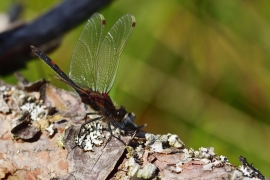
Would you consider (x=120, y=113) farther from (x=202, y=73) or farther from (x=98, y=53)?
(x=202, y=73)

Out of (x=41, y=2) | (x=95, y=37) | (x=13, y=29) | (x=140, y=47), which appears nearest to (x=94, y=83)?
(x=95, y=37)

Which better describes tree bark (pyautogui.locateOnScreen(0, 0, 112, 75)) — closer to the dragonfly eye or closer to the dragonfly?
the dragonfly

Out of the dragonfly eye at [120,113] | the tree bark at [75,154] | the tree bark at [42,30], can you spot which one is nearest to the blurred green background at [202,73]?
the tree bark at [42,30]


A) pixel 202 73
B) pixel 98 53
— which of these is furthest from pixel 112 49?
pixel 202 73

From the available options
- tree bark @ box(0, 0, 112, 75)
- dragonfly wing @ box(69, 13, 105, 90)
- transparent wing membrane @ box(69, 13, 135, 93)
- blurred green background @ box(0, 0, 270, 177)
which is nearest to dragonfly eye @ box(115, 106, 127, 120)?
transparent wing membrane @ box(69, 13, 135, 93)

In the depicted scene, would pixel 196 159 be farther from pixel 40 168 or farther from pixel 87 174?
pixel 40 168

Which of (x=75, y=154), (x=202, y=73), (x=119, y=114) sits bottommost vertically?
(x=75, y=154)

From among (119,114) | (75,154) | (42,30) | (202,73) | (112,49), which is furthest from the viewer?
(202,73)
